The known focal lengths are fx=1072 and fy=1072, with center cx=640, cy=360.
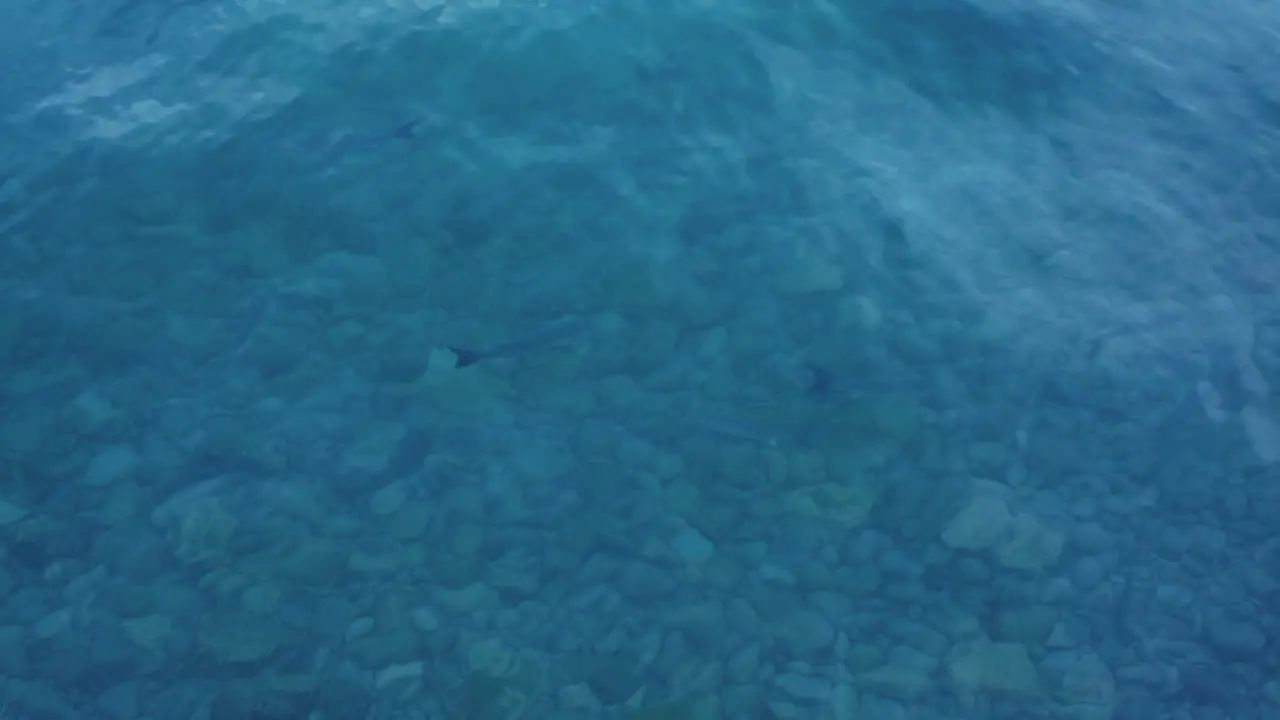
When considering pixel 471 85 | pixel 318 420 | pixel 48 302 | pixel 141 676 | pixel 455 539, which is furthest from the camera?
pixel 471 85

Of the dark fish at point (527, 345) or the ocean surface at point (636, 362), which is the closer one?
the ocean surface at point (636, 362)

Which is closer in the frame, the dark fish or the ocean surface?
the ocean surface

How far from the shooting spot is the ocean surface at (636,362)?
295 inches

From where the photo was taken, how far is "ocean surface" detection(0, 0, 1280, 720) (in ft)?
24.6

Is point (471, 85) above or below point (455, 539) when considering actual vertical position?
above

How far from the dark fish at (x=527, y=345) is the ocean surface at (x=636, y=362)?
0.09 feet

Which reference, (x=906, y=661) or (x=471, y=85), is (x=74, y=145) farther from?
(x=906, y=661)

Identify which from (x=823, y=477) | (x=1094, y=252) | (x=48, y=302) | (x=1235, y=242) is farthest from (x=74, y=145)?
(x=1235, y=242)

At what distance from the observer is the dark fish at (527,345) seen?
905cm

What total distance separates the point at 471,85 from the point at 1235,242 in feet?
25.4

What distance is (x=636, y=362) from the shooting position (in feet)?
29.8

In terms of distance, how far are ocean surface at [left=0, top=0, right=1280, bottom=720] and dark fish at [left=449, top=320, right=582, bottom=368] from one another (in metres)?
0.03

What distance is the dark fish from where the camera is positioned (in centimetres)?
905

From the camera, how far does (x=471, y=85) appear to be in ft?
36.5
